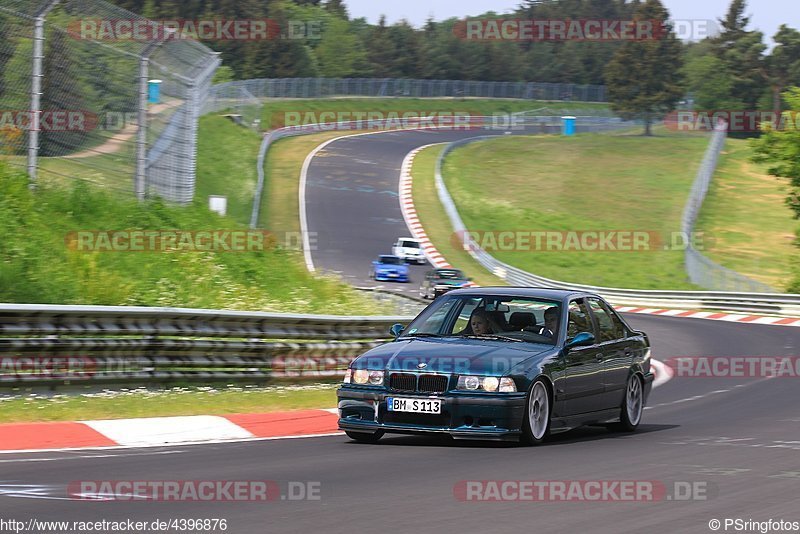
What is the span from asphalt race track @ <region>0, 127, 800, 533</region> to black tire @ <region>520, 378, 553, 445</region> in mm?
115

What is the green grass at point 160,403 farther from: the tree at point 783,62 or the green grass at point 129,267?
the tree at point 783,62

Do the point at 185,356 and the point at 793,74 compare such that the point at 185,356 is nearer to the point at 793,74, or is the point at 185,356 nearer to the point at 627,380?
the point at 627,380

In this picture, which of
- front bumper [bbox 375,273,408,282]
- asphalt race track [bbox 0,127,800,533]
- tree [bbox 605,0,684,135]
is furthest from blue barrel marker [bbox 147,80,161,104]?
tree [bbox 605,0,684,135]

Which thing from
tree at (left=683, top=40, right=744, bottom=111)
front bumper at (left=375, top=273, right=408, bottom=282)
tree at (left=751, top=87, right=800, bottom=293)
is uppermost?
tree at (left=683, top=40, right=744, bottom=111)

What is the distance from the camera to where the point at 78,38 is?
17.5 m

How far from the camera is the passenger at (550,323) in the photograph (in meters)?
10.7

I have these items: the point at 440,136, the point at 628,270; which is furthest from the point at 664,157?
the point at 628,270

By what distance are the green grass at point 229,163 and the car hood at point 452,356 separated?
36738mm

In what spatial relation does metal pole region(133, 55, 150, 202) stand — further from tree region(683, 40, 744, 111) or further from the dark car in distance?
tree region(683, 40, 744, 111)

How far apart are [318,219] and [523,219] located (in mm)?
9853

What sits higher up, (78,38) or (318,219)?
(78,38)

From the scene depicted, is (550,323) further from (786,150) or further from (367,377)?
(786,150)

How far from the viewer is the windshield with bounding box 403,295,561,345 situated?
1071 centimetres

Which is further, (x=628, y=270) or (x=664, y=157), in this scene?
(x=664, y=157)
